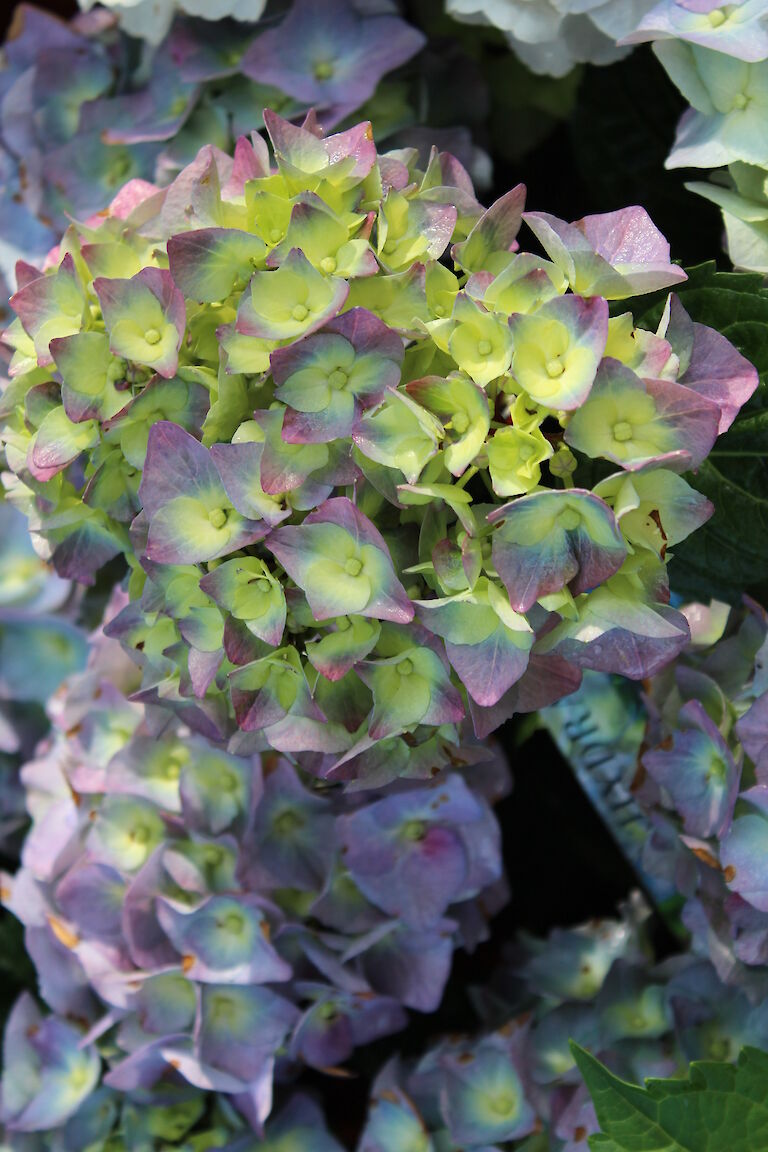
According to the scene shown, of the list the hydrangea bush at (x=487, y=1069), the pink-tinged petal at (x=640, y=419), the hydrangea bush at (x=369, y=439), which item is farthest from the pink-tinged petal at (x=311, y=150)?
the hydrangea bush at (x=487, y=1069)

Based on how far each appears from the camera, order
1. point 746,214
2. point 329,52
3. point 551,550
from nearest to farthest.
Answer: point 551,550 < point 746,214 < point 329,52

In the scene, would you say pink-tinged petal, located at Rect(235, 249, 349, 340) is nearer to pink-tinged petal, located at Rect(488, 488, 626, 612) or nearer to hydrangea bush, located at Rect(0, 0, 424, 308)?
pink-tinged petal, located at Rect(488, 488, 626, 612)

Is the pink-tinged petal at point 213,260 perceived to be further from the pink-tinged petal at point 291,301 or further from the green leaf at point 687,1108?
the green leaf at point 687,1108

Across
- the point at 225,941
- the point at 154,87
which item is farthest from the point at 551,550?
the point at 154,87

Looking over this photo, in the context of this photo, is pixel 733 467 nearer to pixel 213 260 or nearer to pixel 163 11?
pixel 213 260

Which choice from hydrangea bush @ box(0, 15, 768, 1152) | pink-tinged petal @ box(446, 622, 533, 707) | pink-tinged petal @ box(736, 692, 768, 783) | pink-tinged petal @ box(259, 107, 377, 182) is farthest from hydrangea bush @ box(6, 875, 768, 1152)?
pink-tinged petal @ box(259, 107, 377, 182)

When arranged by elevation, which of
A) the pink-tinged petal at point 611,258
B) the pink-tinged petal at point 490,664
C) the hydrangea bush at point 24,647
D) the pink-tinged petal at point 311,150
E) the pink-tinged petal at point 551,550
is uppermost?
the pink-tinged petal at point 311,150

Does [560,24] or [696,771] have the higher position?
[560,24]

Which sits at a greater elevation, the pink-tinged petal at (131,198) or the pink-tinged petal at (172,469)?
the pink-tinged petal at (131,198)
